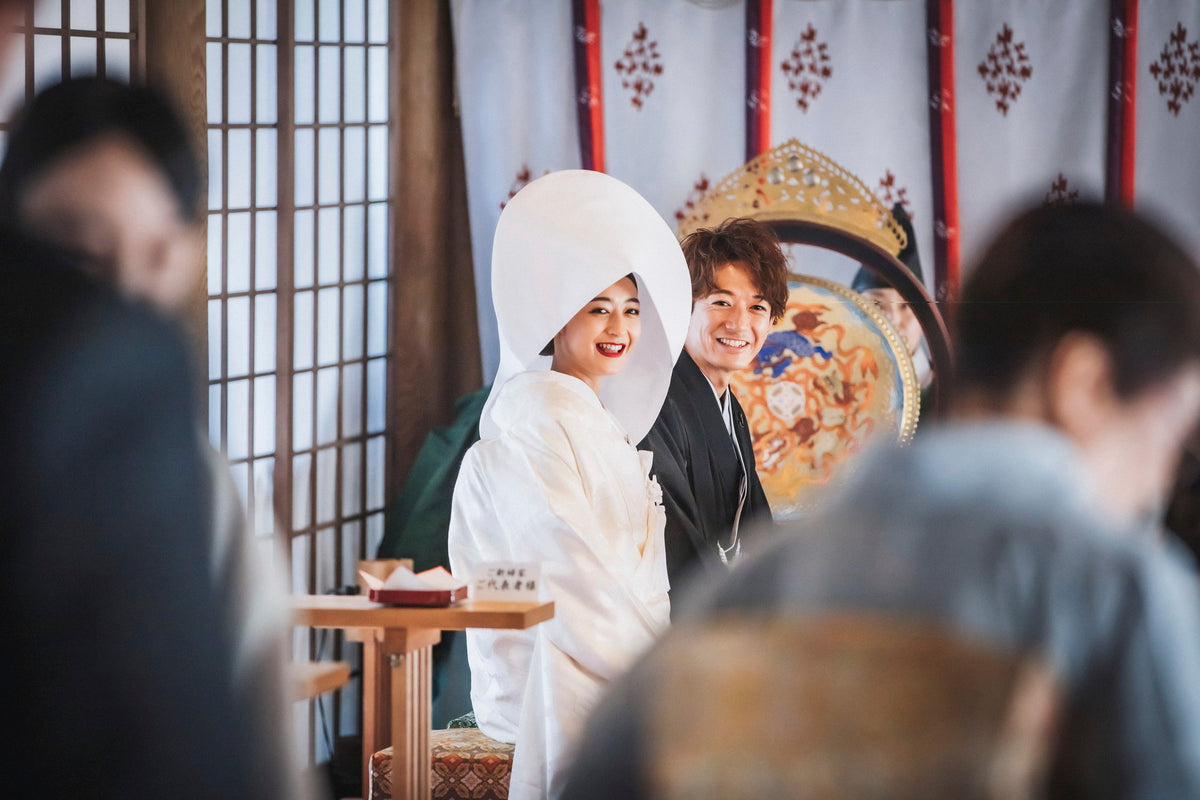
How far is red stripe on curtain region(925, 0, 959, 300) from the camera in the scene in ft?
16.6

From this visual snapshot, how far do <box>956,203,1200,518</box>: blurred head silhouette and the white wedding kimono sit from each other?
1.80 m

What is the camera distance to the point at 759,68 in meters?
5.15

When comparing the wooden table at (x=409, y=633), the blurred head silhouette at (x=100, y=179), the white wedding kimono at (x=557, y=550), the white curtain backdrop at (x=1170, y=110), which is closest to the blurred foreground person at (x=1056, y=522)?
the blurred head silhouette at (x=100, y=179)

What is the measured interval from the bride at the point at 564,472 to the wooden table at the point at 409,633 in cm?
22

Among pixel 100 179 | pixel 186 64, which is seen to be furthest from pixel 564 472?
pixel 100 179

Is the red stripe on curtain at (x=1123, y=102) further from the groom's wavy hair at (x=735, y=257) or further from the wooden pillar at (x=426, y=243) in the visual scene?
the wooden pillar at (x=426, y=243)

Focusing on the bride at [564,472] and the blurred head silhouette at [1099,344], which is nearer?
the blurred head silhouette at [1099,344]

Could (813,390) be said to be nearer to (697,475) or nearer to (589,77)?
(697,475)

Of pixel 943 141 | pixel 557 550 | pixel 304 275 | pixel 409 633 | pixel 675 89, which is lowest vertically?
pixel 409 633

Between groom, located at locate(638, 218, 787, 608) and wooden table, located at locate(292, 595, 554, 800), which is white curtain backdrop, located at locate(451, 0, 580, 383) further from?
wooden table, located at locate(292, 595, 554, 800)

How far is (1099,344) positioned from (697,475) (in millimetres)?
2700

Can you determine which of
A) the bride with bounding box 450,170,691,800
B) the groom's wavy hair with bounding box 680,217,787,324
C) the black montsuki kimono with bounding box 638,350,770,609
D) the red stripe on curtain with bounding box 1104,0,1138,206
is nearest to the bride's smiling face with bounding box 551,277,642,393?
the bride with bounding box 450,170,691,800

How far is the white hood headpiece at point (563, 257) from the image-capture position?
124 inches

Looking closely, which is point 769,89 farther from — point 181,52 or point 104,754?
point 104,754
